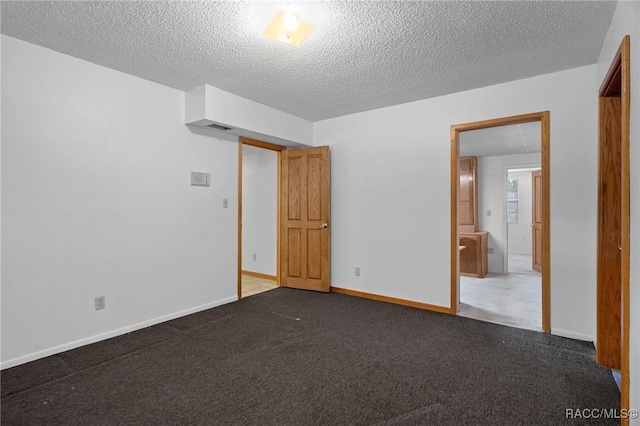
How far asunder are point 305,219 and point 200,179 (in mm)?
1580

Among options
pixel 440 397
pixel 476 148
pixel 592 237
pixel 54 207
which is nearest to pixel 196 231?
pixel 54 207

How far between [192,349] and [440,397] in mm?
1956

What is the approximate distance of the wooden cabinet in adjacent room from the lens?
18.5 ft

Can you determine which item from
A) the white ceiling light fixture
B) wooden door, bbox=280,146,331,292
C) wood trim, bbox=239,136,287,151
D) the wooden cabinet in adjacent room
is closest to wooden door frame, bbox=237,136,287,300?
wood trim, bbox=239,136,287,151

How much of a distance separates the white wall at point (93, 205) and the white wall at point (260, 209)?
57.9 inches

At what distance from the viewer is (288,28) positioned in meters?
2.10

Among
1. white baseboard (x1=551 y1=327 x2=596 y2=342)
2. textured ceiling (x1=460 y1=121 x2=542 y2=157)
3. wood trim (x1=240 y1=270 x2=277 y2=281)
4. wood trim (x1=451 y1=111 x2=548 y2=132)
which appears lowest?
white baseboard (x1=551 y1=327 x2=596 y2=342)

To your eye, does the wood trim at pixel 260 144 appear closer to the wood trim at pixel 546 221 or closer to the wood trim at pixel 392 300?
the wood trim at pixel 392 300

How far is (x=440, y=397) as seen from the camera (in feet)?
6.65

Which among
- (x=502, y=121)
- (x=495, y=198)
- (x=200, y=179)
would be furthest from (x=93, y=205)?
(x=495, y=198)

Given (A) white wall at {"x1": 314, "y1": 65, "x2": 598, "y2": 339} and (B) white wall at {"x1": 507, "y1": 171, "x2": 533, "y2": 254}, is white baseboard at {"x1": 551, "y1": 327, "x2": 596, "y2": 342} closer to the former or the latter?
(A) white wall at {"x1": 314, "y1": 65, "x2": 598, "y2": 339}

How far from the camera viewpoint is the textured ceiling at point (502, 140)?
4.40 meters

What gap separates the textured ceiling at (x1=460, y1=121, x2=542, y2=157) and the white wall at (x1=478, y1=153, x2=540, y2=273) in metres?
0.15

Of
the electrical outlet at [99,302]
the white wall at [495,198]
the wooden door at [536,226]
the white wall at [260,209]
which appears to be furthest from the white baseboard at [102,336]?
the wooden door at [536,226]
